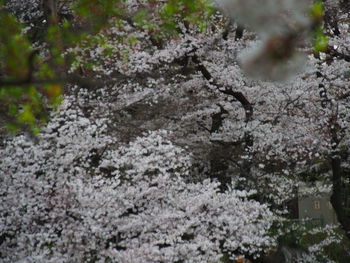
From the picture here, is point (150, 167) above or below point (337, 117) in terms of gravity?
below

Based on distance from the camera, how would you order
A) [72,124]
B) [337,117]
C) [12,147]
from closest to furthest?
1. [12,147]
2. [72,124]
3. [337,117]

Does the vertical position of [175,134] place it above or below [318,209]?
below

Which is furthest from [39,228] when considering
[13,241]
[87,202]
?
[87,202]

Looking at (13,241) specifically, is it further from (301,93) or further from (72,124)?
(301,93)

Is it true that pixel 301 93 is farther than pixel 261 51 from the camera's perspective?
Yes

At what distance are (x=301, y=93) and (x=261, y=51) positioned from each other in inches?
338

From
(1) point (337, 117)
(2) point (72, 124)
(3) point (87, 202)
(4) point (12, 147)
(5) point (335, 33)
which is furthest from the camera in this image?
(5) point (335, 33)

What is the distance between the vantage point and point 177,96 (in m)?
12.8

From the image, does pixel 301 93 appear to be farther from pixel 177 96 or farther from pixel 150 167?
pixel 150 167

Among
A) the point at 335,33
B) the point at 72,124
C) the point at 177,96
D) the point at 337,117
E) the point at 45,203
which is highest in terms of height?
the point at 335,33

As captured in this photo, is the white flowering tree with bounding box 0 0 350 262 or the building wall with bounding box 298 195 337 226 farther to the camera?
the building wall with bounding box 298 195 337 226

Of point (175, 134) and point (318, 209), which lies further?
point (318, 209)

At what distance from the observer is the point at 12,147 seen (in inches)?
274

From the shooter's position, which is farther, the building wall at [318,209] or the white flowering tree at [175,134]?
the building wall at [318,209]
